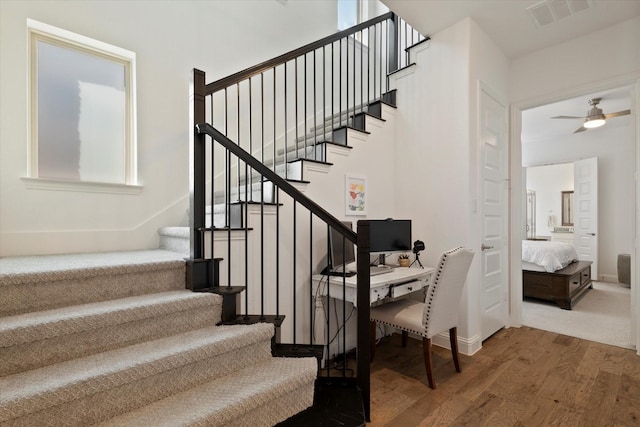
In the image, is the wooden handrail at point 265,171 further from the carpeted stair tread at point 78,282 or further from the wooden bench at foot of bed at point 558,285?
the wooden bench at foot of bed at point 558,285

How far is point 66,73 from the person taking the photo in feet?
8.68

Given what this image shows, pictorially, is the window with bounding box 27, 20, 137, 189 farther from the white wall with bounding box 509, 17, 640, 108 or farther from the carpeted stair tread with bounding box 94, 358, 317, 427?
the white wall with bounding box 509, 17, 640, 108

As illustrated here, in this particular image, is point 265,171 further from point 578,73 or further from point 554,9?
point 578,73

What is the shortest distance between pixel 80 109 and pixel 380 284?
A: 117 inches

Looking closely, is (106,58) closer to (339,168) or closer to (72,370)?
(339,168)

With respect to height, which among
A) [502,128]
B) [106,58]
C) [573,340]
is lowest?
[573,340]

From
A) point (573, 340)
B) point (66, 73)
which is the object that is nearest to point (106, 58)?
point (66, 73)

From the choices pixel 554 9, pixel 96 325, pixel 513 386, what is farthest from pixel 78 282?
pixel 554 9

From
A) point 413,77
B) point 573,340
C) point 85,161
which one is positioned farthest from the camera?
point 413,77

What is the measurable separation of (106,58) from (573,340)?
17.3 ft

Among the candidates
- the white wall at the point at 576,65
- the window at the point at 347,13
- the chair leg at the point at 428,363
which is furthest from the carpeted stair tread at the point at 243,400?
the window at the point at 347,13

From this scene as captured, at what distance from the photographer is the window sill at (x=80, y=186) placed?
2459 millimetres

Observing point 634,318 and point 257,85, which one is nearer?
point 634,318

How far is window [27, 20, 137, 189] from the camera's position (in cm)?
253
